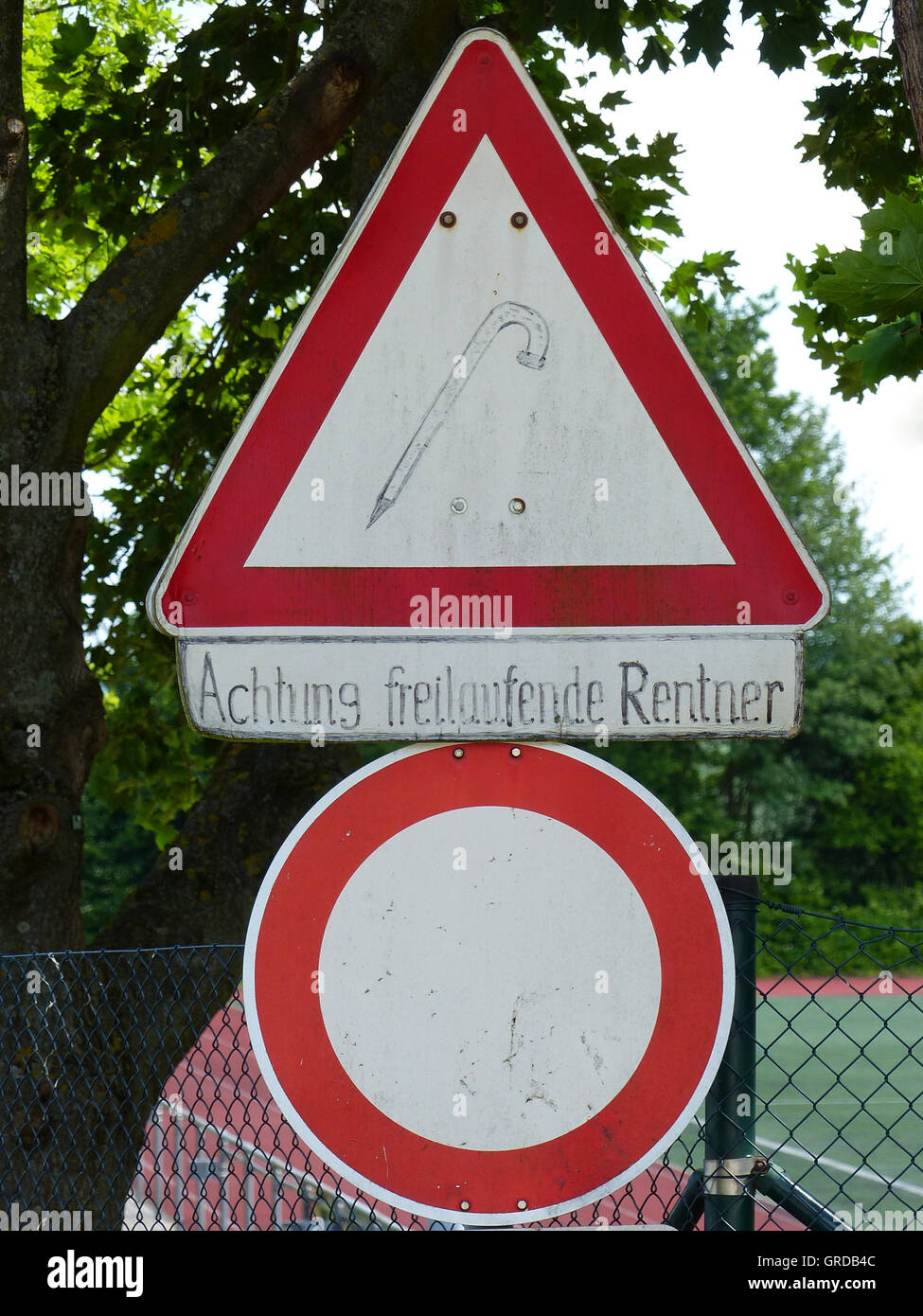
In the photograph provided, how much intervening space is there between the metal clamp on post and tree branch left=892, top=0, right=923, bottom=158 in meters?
1.90

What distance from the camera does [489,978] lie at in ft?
4.83

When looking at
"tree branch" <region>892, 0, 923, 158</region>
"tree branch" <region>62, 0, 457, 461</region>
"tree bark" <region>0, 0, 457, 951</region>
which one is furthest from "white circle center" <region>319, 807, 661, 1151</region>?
"tree branch" <region>62, 0, 457, 461</region>

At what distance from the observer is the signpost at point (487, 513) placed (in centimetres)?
152

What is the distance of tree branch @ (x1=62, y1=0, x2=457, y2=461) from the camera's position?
3.50 meters

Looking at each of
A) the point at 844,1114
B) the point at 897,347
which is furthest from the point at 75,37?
the point at 844,1114

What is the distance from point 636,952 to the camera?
150 centimetres

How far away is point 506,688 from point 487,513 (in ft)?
0.71

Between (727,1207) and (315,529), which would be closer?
(315,529)

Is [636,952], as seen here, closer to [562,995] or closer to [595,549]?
[562,995]

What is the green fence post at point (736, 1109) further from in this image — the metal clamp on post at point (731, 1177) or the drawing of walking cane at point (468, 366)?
the drawing of walking cane at point (468, 366)
